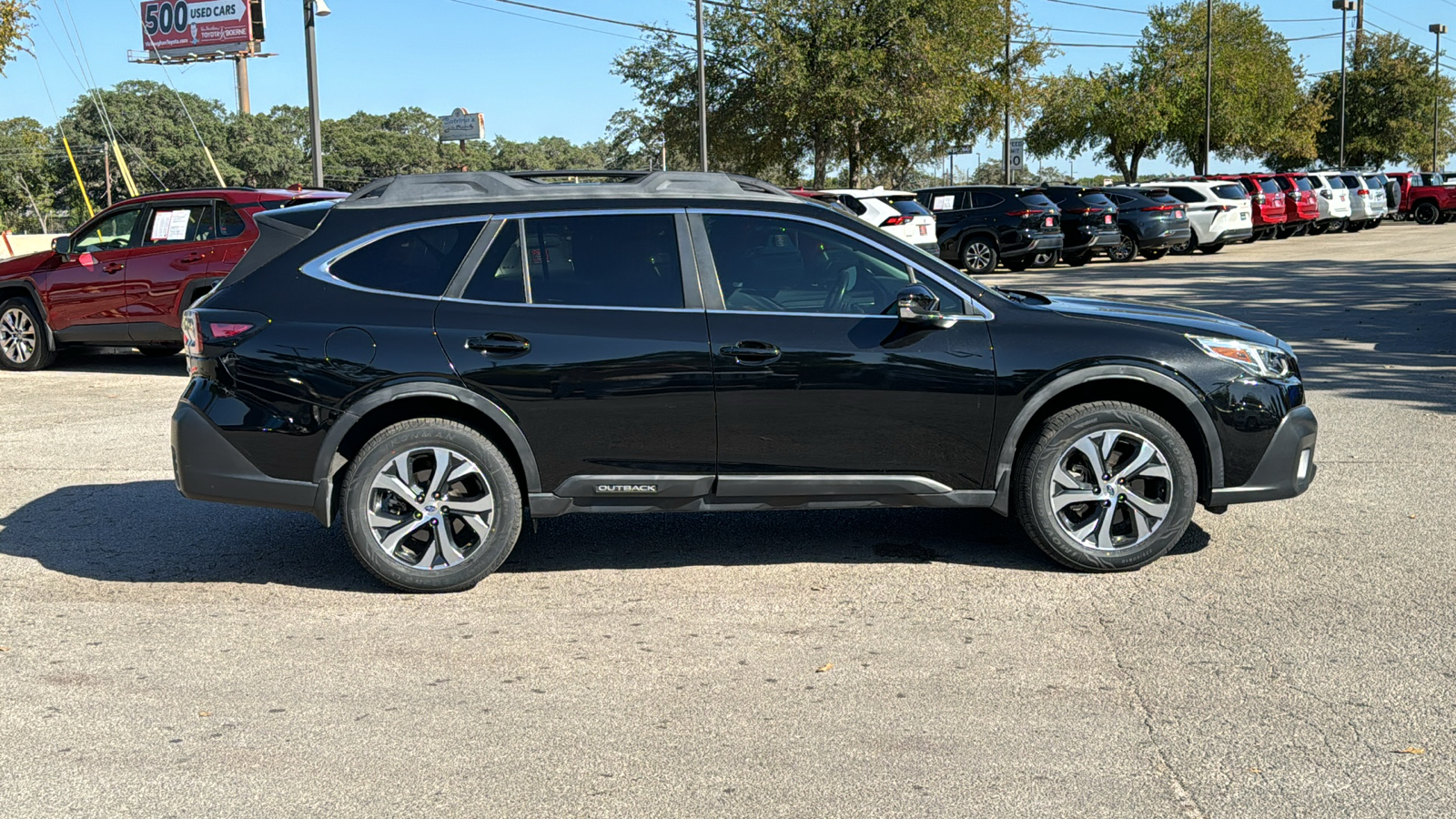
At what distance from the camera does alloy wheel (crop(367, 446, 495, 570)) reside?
548 cm

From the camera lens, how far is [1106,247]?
26547 millimetres

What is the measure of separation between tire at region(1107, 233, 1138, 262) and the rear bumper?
23.3 m

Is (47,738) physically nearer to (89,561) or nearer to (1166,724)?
(89,561)

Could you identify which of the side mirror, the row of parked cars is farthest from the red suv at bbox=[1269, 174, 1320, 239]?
the side mirror

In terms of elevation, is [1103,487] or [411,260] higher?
[411,260]

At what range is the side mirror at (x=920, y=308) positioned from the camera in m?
5.45

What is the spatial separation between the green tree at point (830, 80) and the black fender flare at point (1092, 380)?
32725mm

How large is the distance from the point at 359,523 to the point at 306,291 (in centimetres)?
101

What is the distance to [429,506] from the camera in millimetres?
5500

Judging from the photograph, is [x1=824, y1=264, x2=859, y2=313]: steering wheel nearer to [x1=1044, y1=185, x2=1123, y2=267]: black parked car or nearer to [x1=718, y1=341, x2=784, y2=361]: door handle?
[x1=718, y1=341, x2=784, y2=361]: door handle

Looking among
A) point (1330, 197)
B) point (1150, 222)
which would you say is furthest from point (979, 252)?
point (1330, 197)

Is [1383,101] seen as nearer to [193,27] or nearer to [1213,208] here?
[1213,208]

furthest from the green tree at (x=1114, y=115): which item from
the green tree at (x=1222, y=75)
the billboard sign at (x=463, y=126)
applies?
the billboard sign at (x=463, y=126)

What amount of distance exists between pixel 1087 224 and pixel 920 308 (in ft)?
71.0
